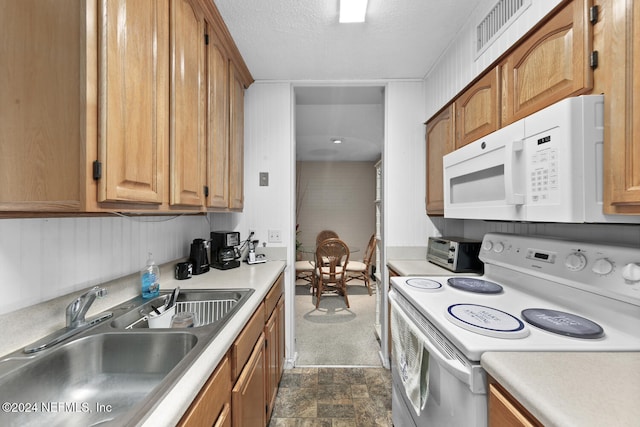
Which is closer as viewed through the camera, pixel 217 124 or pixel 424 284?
pixel 424 284

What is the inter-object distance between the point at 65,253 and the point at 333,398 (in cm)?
176

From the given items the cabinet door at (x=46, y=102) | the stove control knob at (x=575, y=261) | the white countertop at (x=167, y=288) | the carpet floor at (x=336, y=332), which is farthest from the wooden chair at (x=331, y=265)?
the cabinet door at (x=46, y=102)

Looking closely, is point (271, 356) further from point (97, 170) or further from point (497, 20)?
point (497, 20)

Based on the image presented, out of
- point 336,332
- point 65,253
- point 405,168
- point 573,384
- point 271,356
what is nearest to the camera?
point 573,384

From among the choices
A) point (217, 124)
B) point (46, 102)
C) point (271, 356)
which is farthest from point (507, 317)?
point (217, 124)

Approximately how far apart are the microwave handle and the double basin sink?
1264 mm

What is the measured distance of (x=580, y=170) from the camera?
0.85 m

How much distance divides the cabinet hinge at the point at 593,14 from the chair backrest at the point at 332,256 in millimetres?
2952

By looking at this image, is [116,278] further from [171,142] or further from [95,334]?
[171,142]

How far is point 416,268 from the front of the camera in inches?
71.1

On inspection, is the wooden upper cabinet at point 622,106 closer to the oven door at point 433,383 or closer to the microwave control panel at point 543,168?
the microwave control panel at point 543,168

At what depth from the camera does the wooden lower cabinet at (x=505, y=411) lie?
59cm

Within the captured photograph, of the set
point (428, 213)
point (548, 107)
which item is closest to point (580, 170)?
point (548, 107)

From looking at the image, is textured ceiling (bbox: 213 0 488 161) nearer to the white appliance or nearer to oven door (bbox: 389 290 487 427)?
the white appliance
